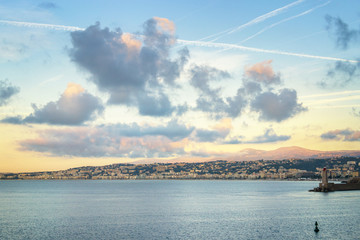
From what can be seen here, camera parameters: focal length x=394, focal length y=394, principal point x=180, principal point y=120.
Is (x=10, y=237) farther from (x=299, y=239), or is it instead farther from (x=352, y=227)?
(x=352, y=227)

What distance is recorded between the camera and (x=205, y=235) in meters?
64.2

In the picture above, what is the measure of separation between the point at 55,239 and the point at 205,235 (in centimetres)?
2359

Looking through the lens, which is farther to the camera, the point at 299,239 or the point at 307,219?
the point at 307,219

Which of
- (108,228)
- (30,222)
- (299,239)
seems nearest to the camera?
(299,239)

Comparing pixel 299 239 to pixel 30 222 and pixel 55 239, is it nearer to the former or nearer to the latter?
pixel 55 239

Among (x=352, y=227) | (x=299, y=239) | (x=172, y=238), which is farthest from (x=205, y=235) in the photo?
(x=352, y=227)

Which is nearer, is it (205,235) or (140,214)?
(205,235)

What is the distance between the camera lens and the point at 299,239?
60.3 m

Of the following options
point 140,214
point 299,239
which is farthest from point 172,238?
point 140,214

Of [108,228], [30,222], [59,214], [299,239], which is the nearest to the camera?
[299,239]

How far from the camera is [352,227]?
7112cm

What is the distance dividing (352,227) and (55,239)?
2024 inches

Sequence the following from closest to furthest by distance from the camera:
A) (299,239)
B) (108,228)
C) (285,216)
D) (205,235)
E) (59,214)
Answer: (299,239)
(205,235)
(108,228)
(285,216)
(59,214)

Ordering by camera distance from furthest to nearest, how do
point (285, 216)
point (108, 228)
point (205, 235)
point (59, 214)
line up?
point (59, 214) → point (285, 216) → point (108, 228) → point (205, 235)
